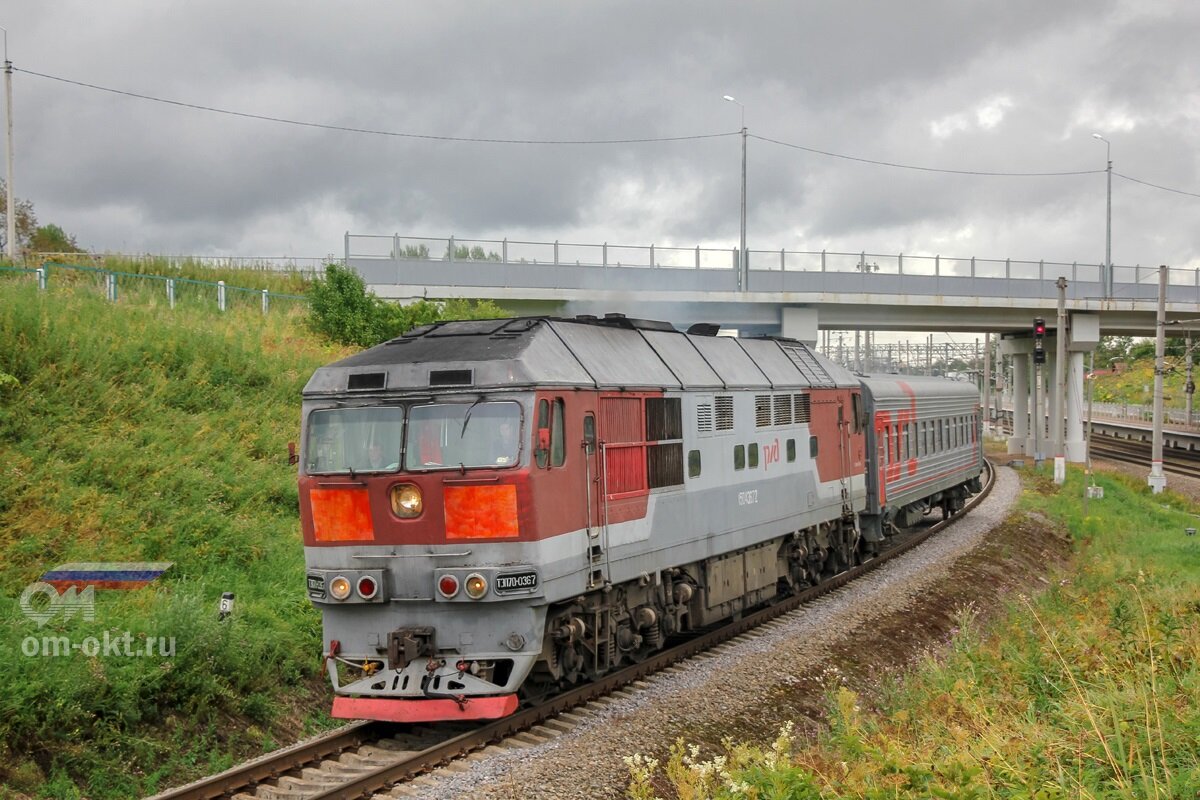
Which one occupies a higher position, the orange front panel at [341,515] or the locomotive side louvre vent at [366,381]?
the locomotive side louvre vent at [366,381]

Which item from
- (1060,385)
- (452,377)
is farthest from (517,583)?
(1060,385)

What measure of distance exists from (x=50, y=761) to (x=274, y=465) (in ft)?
27.0

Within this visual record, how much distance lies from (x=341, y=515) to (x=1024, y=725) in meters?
6.08

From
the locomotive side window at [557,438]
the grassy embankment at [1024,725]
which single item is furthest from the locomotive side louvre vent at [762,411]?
the locomotive side window at [557,438]

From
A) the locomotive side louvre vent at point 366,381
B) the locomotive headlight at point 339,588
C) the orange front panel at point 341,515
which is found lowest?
the locomotive headlight at point 339,588

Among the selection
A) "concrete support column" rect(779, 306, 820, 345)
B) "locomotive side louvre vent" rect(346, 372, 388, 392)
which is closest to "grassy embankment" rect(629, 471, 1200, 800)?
"locomotive side louvre vent" rect(346, 372, 388, 392)

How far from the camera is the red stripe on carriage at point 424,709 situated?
8930 mm

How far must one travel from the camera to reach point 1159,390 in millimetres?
35094

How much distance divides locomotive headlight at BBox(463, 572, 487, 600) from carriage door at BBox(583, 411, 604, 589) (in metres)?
1.38

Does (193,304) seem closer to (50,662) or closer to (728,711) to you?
(50,662)

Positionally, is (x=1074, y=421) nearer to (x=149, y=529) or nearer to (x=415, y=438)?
(x=149, y=529)

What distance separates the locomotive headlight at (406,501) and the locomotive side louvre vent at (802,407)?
25.6ft

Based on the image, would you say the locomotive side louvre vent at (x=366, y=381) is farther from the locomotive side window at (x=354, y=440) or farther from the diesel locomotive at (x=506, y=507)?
the locomotive side window at (x=354, y=440)

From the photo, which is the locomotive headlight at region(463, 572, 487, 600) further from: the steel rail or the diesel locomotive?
the steel rail
